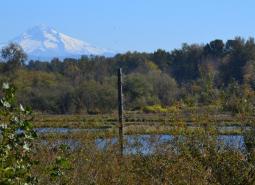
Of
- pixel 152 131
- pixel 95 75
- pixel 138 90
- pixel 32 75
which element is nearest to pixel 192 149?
pixel 152 131

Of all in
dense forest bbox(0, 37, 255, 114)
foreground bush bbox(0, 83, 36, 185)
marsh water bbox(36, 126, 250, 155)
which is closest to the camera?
foreground bush bbox(0, 83, 36, 185)

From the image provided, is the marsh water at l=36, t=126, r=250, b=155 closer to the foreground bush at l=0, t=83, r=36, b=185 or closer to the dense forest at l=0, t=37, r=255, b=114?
the dense forest at l=0, t=37, r=255, b=114

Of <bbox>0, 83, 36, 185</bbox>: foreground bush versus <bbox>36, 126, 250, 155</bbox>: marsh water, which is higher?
Result: <bbox>0, 83, 36, 185</bbox>: foreground bush

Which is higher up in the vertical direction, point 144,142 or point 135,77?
point 135,77

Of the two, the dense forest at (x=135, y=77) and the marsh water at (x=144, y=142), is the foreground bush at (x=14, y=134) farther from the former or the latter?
the dense forest at (x=135, y=77)

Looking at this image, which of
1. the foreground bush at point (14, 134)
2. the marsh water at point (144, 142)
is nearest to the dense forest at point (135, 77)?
the marsh water at point (144, 142)

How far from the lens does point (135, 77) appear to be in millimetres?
56469

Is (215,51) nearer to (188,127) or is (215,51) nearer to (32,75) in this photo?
(32,75)

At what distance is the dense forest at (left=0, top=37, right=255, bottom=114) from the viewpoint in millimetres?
9841

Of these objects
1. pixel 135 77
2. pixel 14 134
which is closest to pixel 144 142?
pixel 14 134

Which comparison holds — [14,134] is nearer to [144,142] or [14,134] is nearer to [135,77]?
[144,142]

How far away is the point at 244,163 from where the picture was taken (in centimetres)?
789

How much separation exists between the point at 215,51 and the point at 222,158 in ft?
228

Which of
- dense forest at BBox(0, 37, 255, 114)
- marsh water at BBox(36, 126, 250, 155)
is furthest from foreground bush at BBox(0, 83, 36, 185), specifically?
dense forest at BBox(0, 37, 255, 114)
